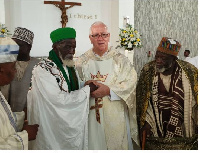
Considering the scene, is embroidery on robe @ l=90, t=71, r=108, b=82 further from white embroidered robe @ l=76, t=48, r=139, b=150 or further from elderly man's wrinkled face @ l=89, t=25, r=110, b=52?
elderly man's wrinkled face @ l=89, t=25, r=110, b=52

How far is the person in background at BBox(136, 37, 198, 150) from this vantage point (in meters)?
3.44

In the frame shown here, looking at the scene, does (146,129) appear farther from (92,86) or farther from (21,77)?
(21,77)

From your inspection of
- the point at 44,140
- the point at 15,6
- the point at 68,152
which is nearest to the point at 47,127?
the point at 44,140

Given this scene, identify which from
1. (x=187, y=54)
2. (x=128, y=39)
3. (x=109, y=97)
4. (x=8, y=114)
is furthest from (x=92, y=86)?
(x=187, y=54)

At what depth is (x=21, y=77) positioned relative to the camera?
→ 3.44 m

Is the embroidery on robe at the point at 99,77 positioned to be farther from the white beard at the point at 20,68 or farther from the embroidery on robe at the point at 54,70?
the white beard at the point at 20,68

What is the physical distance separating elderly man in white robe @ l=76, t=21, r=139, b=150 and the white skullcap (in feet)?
4.51

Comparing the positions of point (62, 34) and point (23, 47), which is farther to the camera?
point (23, 47)

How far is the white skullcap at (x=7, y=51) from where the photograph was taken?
212cm

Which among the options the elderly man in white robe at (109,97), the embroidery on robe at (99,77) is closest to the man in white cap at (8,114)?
the elderly man in white robe at (109,97)

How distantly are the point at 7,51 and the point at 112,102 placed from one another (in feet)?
5.85

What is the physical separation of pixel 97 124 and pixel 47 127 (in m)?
0.78

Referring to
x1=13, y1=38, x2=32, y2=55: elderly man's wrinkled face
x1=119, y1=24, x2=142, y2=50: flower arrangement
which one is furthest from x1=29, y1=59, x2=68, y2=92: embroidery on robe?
x1=119, y1=24, x2=142, y2=50: flower arrangement

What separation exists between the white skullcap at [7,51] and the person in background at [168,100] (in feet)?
6.43
